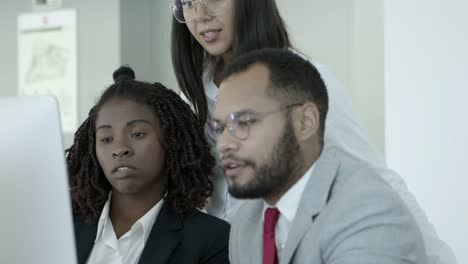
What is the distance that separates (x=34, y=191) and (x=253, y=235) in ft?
1.96

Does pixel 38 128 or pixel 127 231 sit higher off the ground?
pixel 38 128

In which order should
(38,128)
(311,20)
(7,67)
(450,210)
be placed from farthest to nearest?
(7,67)
(311,20)
(450,210)
(38,128)

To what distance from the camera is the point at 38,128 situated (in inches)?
28.4

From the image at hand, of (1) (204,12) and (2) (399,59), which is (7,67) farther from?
(1) (204,12)

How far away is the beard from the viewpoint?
1135 mm

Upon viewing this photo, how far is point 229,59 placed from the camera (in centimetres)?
161

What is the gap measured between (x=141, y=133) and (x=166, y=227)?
0.74 feet

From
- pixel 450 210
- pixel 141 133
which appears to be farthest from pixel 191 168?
pixel 450 210

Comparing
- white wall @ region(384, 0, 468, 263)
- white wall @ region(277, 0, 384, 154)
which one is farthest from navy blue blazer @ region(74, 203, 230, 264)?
white wall @ region(277, 0, 384, 154)

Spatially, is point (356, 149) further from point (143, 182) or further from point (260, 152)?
point (143, 182)

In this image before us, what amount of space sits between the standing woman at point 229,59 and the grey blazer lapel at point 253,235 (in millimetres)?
181

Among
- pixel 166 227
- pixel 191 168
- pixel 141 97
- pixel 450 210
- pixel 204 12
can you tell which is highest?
pixel 204 12

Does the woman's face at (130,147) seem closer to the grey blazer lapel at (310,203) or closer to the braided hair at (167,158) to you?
the braided hair at (167,158)

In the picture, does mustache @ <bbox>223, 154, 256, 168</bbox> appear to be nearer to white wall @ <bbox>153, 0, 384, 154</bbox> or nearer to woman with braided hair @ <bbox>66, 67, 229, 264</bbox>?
woman with braided hair @ <bbox>66, 67, 229, 264</bbox>
